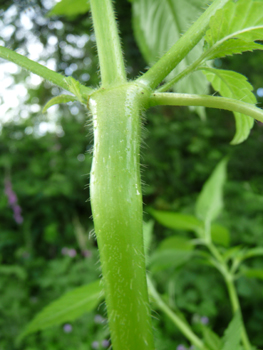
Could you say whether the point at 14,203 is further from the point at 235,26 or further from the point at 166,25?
the point at 235,26

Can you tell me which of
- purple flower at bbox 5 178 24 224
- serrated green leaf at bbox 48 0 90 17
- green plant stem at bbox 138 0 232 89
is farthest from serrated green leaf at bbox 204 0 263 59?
purple flower at bbox 5 178 24 224

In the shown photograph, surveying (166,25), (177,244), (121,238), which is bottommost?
(177,244)

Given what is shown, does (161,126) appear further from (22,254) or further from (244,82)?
(244,82)

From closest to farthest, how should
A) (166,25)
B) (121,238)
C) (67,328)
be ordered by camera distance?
(121,238)
(166,25)
(67,328)

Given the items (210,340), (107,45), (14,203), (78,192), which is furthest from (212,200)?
(78,192)

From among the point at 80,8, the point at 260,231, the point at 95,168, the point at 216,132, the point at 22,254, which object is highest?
the point at 80,8

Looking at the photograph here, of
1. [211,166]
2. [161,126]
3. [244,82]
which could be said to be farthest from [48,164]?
[244,82]

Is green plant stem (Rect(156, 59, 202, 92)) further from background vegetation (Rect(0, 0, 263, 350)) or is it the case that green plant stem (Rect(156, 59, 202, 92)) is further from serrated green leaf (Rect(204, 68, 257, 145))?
background vegetation (Rect(0, 0, 263, 350))
